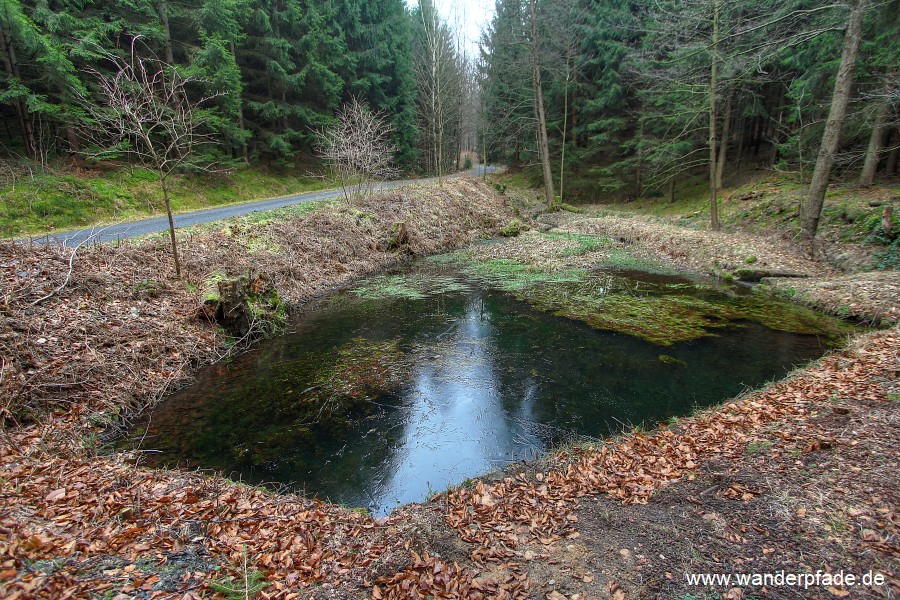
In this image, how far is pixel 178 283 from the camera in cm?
930

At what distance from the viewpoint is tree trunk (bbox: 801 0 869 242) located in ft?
34.1

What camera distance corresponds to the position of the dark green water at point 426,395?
550 centimetres

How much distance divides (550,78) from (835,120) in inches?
870

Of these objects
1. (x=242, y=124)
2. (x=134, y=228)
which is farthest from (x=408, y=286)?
(x=242, y=124)

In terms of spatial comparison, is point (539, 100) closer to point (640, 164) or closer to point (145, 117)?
point (640, 164)

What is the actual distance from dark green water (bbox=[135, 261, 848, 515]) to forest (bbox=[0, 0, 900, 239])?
242 inches

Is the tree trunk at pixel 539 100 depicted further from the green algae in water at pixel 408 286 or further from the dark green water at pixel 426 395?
the dark green water at pixel 426 395

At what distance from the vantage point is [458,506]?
4.29m

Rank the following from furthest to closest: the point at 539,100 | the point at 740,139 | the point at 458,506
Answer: the point at 539,100 → the point at 740,139 → the point at 458,506

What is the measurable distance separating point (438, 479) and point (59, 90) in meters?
19.4

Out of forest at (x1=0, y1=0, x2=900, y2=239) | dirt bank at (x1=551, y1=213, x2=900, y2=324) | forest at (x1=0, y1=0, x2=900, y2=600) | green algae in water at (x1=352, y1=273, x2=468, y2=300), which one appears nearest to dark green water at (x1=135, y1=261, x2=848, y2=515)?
forest at (x1=0, y1=0, x2=900, y2=600)

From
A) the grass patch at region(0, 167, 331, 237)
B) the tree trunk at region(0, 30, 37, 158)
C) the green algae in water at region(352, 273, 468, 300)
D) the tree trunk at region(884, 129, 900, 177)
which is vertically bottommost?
the green algae in water at region(352, 273, 468, 300)

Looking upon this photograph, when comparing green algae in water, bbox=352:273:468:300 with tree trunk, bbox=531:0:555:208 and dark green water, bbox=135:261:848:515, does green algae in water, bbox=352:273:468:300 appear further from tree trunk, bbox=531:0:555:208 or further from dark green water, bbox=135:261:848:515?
tree trunk, bbox=531:0:555:208

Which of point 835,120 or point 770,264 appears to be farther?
point 770,264
